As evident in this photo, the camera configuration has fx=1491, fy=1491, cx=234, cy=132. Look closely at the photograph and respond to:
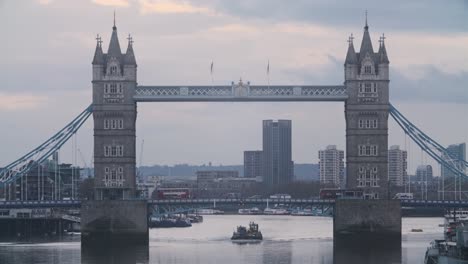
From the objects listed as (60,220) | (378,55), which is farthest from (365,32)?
(60,220)

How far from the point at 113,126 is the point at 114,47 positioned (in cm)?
841

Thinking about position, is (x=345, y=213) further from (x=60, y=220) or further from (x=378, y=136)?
(x=60, y=220)

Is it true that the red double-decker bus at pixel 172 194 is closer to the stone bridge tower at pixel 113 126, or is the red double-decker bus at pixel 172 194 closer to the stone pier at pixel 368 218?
the stone bridge tower at pixel 113 126

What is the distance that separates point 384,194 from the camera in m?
156

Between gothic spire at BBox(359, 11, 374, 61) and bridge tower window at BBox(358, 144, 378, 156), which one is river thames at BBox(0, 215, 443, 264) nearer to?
bridge tower window at BBox(358, 144, 378, 156)

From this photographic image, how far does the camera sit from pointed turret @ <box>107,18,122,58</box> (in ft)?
514

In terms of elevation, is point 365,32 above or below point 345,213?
above

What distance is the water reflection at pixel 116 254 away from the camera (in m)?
128

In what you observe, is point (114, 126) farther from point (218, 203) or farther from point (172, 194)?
point (172, 194)

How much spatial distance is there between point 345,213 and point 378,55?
17.4 meters

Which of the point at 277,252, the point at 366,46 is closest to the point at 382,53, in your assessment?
the point at 366,46

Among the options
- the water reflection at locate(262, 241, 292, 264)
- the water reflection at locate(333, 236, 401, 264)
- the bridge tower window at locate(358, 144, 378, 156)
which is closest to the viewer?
the water reflection at locate(333, 236, 401, 264)

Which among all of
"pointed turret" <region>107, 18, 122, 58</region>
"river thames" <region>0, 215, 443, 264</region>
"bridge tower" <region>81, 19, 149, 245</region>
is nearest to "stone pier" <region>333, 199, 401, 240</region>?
"river thames" <region>0, 215, 443, 264</region>

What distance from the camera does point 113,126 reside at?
512 feet
